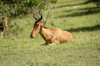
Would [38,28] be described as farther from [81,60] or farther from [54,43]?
[81,60]

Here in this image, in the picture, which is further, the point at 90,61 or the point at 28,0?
the point at 28,0

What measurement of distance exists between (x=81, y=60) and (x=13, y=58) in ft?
8.43

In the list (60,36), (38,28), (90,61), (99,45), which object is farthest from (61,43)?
(90,61)

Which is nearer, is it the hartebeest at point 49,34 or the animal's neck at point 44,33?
the hartebeest at point 49,34

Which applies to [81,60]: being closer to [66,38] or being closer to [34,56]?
[34,56]

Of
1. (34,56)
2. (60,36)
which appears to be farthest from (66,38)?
(34,56)

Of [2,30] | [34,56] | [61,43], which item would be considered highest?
[34,56]

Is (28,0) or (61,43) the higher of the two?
(28,0)

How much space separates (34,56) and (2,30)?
9.22 m

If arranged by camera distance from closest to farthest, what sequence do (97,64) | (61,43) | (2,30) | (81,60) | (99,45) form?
(97,64) → (81,60) → (99,45) → (61,43) → (2,30)

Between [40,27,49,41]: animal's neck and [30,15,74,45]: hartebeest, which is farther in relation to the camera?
[40,27,49,41]: animal's neck

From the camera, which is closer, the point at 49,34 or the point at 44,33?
the point at 44,33

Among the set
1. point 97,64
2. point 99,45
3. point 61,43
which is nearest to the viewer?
point 97,64

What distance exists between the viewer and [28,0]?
16.2 metres
